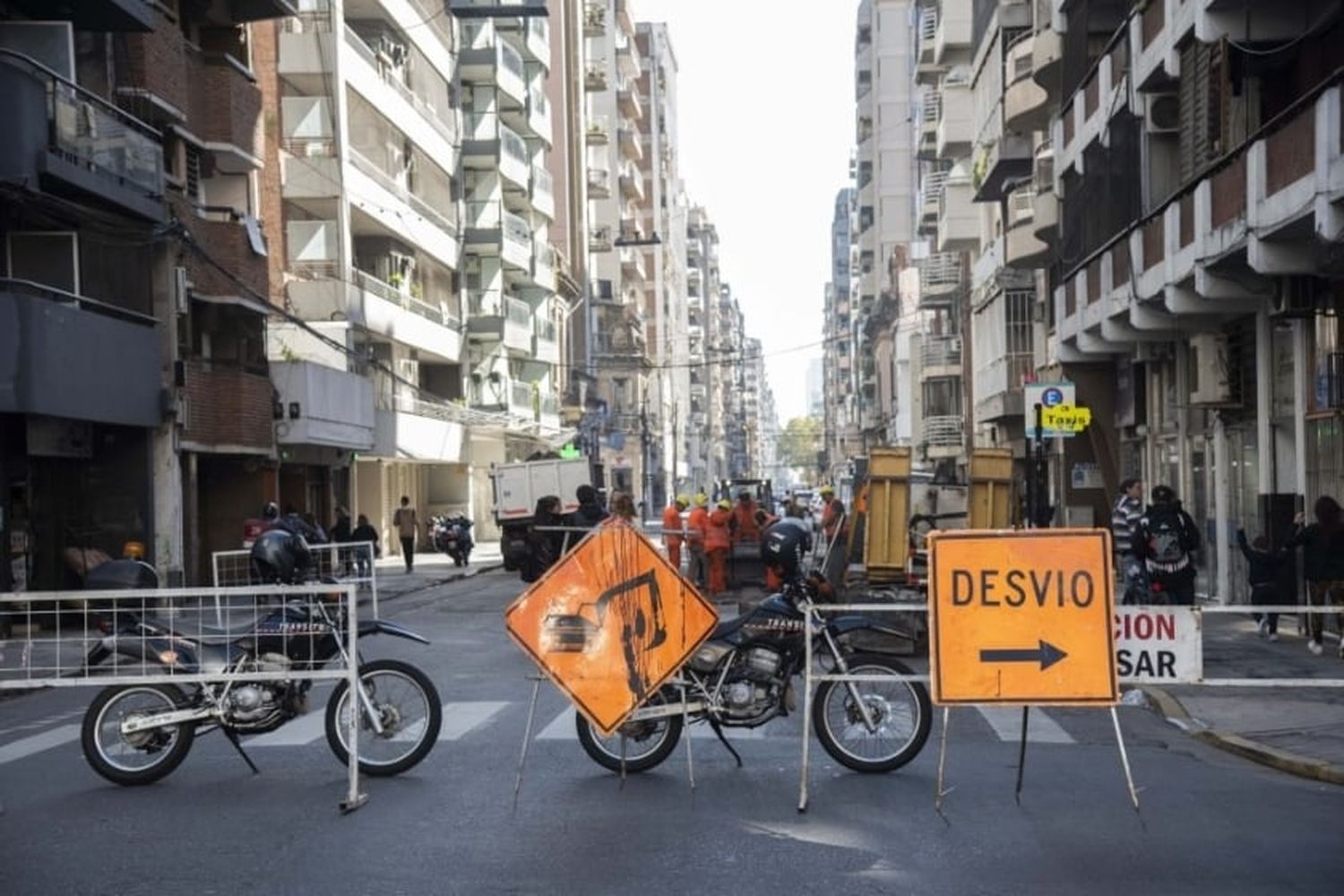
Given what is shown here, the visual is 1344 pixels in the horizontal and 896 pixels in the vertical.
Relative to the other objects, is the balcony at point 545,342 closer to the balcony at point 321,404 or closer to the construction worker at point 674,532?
the balcony at point 321,404

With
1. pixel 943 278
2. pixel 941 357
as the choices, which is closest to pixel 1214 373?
pixel 943 278

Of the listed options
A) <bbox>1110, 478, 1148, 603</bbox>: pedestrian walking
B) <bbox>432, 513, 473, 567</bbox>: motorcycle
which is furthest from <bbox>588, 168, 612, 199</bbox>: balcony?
<bbox>1110, 478, 1148, 603</bbox>: pedestrian walking

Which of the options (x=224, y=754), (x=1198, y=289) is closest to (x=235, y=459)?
(x=1198, y=289)

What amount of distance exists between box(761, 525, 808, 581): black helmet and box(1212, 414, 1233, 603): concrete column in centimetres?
1359

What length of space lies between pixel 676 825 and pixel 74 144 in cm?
1891

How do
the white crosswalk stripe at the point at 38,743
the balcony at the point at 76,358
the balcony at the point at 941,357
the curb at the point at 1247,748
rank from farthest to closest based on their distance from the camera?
the balcony at the point at 941,357
the balcony at the point at 76,358
the white crosswalk stripe at the point at 38,743
the curb at the point at 1247,748

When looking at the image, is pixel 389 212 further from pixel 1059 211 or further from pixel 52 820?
pixel 52 820

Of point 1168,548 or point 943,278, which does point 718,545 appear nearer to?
point 1168,548

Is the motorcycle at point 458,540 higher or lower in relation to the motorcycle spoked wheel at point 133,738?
lower

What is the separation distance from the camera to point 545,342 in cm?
7106

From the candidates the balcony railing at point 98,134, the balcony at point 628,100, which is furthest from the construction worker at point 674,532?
the balcony at point 628,100

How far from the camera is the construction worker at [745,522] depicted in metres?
29.6

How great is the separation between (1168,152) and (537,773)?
60.6 ft

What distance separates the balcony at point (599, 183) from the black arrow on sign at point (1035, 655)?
80874 millimetres
